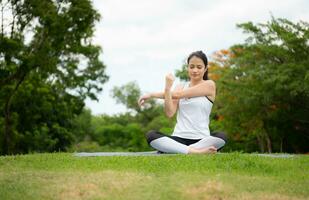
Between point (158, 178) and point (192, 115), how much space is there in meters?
2.40

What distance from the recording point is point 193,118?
9.95 metres

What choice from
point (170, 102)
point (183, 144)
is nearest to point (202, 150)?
point (183, 144)

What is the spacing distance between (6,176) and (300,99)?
20.9 meters

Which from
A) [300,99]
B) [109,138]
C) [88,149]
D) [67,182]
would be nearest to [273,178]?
[67,182]

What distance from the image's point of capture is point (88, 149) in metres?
43.4

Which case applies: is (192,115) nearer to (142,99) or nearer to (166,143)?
(166,143)

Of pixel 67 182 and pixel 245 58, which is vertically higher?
pixel 245 58

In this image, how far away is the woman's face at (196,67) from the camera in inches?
393

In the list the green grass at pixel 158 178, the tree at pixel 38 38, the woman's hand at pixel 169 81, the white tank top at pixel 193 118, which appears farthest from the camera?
the tree at pixel 38 38

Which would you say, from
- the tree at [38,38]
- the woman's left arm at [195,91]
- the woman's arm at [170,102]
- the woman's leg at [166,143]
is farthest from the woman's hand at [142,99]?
the tree at [38,38]

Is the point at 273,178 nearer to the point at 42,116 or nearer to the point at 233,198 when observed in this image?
the point at 233,198

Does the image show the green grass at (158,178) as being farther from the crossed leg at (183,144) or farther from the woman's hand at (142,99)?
the woman's hand at (142,99)

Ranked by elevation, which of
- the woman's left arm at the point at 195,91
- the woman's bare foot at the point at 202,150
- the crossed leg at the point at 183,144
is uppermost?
the woman's left arm at the point at 195,91

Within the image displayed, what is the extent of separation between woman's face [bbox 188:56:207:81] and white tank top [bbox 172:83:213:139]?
1.21ft
